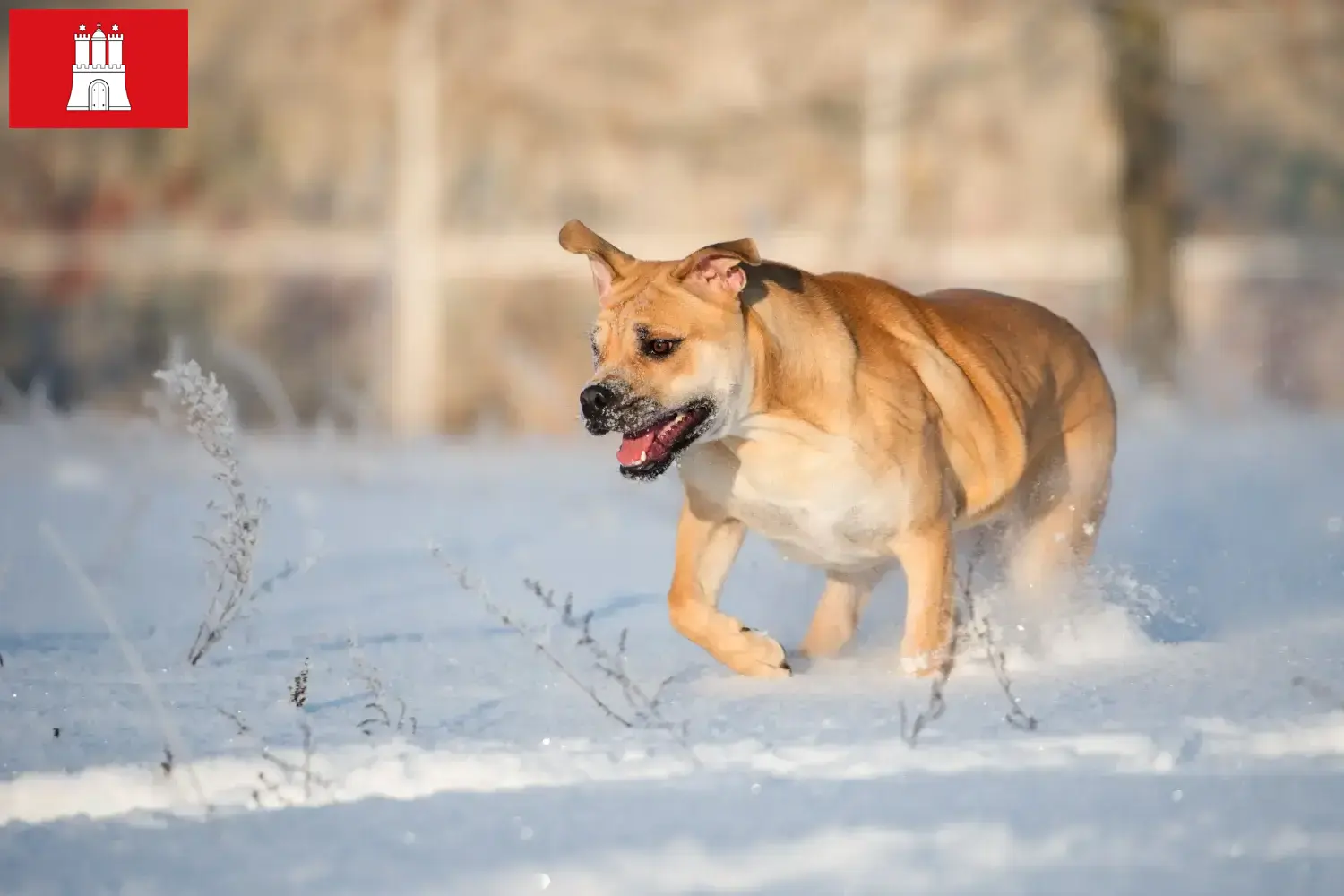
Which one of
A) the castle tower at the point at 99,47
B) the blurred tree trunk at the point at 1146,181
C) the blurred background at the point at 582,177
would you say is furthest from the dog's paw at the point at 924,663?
the blurred background at the point at 582,177

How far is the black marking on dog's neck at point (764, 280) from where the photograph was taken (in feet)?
16.5

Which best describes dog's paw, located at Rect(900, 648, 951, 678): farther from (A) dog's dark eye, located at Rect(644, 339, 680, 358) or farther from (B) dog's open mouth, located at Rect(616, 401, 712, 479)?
(A) dog's dark eye, located at Rect(644, 339, 680, 358)

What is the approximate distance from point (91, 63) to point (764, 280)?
27.9 ft

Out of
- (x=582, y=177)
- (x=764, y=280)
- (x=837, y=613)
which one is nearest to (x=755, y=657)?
(x=837, y=613)

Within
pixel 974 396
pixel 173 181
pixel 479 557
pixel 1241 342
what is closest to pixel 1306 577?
pixel 974 396

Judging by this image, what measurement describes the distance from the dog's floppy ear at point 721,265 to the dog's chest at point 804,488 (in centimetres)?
42

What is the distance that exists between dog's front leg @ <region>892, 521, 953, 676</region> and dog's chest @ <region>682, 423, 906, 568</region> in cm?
8

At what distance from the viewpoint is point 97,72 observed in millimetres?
12141

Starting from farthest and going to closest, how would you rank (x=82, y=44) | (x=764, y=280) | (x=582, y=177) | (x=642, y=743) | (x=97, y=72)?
(x=582, y=177) → (x=82, y=44) → (x=97, y=72) → (x=764, y=280) → (x=642, y=743)

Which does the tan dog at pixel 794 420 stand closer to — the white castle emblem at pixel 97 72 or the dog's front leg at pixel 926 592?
the dog's front leg at pixel 926 592

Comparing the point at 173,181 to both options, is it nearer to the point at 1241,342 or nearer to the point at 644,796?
the point at 1241,342

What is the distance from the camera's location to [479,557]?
7.91 meters

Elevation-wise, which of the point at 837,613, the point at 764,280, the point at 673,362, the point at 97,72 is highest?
the point at 97,72

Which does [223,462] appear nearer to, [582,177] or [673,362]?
[673,362]
